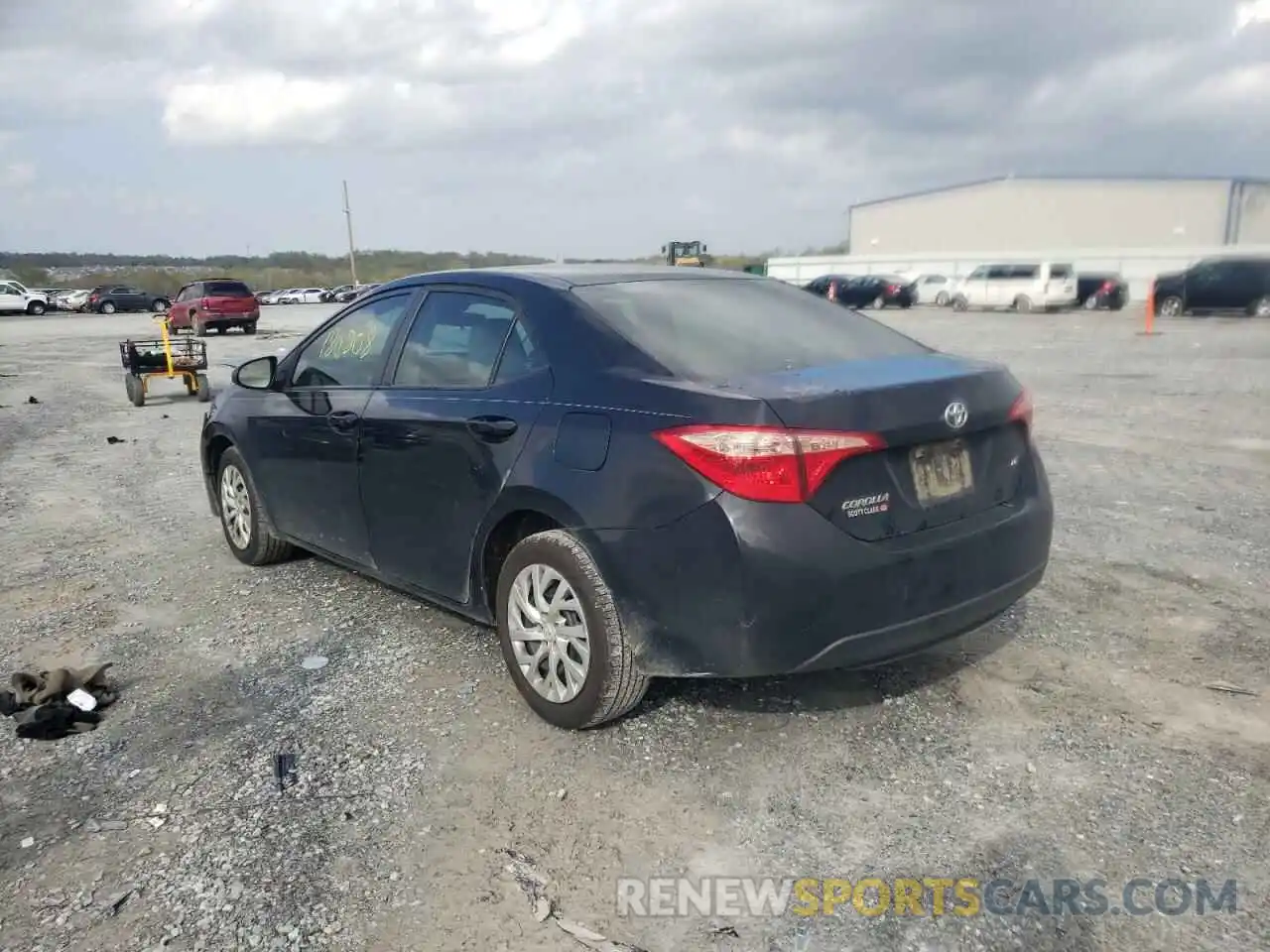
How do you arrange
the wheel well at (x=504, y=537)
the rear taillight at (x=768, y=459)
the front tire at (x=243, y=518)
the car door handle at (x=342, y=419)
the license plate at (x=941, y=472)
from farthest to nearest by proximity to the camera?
the front tire at (x=243, y=518) < the car door handle at (x=342, y=419) < the wheel well at (x=504, y=537) < the license plate at (x=941, y=472) < the rear taillight at (x=768, y=459)

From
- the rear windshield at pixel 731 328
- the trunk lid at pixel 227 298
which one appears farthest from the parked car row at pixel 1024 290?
the rear windshield at pixel 731 328

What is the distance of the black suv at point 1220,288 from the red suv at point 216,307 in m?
27.8

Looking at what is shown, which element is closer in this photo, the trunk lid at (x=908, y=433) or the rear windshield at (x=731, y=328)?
the trunk lid at (x=908, y=433)

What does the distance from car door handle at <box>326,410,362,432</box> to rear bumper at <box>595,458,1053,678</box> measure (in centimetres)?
162

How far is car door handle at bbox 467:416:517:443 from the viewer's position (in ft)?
11.2

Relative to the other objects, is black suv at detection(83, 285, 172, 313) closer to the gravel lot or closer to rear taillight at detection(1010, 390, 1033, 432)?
the gravel lot

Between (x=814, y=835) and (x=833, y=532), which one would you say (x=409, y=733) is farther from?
(x=833, y=532)

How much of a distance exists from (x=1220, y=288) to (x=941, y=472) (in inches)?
1185

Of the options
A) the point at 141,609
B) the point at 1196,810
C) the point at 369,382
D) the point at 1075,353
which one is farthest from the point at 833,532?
the point at 1075,353

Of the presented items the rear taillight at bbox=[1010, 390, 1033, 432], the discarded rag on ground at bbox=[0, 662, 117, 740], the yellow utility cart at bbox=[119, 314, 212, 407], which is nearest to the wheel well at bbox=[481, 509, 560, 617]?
the discarded rag on ground at bbox=[0, 662, 117, 740]

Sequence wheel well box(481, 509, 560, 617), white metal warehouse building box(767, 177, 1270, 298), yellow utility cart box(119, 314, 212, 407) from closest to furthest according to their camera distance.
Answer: wheel well box(481, 509, 560, 617) → yellow utility cart box(119, 314, 212, 407) → white metal warehouse building box(767, 177, 1270, 298)

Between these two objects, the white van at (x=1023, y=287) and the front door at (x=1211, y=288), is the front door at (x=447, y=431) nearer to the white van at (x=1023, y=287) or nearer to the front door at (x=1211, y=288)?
the front door at (x=1211, y=288)

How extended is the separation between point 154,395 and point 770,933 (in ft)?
47.0

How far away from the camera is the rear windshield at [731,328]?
3252mm
